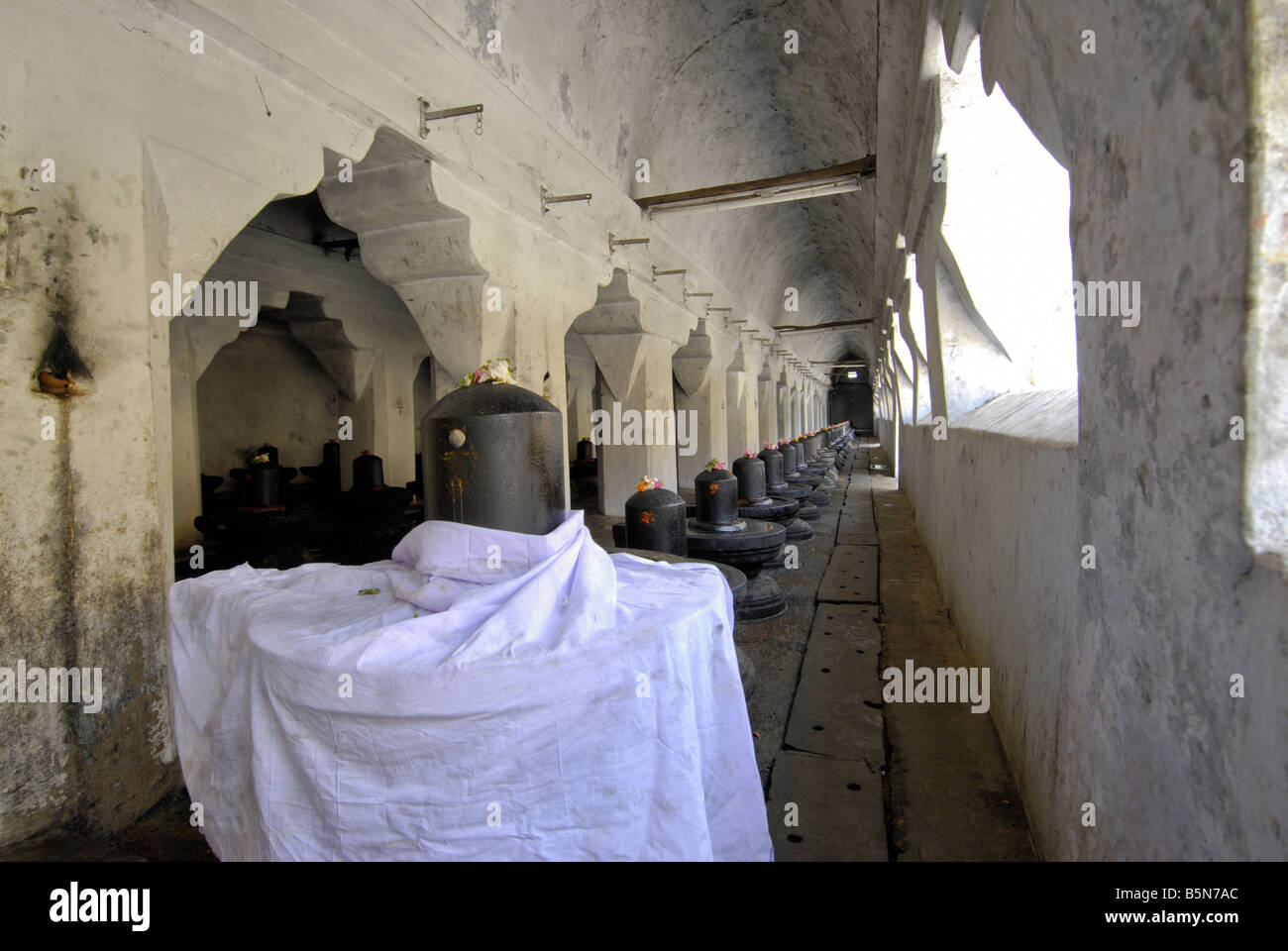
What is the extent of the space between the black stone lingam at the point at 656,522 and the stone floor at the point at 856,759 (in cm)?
88

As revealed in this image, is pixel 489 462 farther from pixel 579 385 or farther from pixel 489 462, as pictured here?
pixel 579 385

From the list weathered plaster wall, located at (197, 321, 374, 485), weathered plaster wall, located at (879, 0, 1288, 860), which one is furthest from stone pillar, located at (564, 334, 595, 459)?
weathered plaster wall, located at (879, 0, 1288, 860)

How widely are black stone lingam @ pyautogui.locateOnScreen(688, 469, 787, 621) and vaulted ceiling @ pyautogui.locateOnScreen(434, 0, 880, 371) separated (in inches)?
154

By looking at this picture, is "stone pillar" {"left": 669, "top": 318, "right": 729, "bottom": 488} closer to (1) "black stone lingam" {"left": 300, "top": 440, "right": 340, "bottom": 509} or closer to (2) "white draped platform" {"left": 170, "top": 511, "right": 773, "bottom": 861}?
(1) "black stone lingam" {"left": 300, "top": 440, "right": 340, "bottom": 509}

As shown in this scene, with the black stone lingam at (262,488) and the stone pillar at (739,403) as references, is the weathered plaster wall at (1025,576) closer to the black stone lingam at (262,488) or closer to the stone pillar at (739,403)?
the black stone lingam at (262,488)

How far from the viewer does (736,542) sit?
232 inches

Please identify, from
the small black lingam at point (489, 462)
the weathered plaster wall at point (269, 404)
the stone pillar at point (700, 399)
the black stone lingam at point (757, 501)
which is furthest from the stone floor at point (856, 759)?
the weathered plaster wall at point (269, 404)

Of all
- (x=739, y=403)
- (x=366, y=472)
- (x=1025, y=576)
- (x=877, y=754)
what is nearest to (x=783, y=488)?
(x=739, y=403)

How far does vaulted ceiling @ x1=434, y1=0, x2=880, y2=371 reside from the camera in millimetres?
6086

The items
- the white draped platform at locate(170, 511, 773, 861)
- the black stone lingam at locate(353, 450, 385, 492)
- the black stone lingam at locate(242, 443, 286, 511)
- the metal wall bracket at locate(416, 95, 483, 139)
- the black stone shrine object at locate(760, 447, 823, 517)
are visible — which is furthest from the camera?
the black stone shrine object at locate(760, 447, 823, 517)

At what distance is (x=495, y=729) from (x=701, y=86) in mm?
9774
